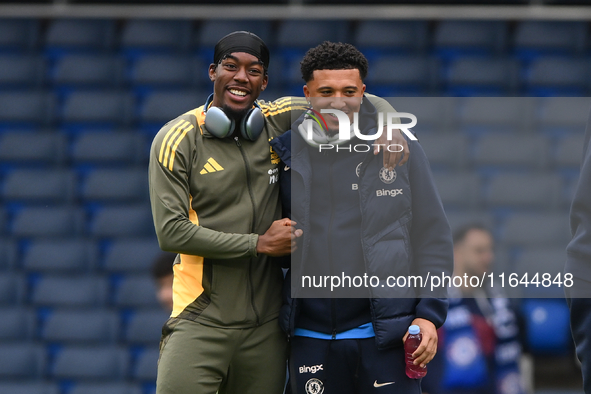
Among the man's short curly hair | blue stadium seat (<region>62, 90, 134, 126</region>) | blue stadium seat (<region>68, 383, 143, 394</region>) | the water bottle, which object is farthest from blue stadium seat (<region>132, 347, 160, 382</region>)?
the man's short curly hair

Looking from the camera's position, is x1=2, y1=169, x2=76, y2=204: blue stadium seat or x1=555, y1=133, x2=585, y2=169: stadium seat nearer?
x1=555, y1=133, x2=585, y2=169: stadium seat

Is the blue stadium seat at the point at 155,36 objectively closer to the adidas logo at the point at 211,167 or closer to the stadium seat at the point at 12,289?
the stadium seat at the point at 12,289

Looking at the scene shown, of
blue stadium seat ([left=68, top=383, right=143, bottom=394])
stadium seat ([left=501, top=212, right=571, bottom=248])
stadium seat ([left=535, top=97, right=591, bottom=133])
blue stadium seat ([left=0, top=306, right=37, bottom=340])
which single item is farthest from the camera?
blue stadium seat ([left=0, top=306, right=37, bottom=340])

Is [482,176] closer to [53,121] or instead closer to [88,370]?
[88,370]

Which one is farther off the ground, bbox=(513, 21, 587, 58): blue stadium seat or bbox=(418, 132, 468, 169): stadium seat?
bbox=(513, 21, 587, 58): blue stadium seat

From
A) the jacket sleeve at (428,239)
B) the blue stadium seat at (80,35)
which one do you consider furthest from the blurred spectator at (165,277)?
the blue stadium seat at (80,35)

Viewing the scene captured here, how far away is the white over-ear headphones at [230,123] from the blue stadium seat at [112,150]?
10.0ft

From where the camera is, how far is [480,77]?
199 inches

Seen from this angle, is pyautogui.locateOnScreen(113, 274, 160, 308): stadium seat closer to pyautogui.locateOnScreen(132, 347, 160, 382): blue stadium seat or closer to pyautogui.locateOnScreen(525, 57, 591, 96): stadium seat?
pyautogui.locateOnScreen(132, 347, 160, 382): blue stadium seat

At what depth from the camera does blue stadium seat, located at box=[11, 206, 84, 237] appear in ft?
16.4

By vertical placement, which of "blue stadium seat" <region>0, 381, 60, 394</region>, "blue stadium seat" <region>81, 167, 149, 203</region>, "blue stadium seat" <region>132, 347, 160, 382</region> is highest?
"blue stadium seat" <region>81, 167, 149, 203</region>

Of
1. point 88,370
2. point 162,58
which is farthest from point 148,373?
point 162,58

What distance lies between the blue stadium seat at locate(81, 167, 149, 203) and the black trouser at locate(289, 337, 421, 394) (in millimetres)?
3177

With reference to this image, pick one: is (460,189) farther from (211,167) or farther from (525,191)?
(211,167)
